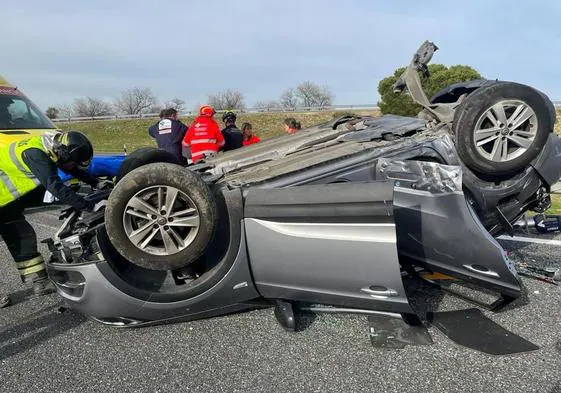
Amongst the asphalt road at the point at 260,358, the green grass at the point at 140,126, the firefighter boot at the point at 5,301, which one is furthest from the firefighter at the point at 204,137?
the green grass at the point at 140,126

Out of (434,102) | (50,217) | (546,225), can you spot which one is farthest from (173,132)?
(546,225)

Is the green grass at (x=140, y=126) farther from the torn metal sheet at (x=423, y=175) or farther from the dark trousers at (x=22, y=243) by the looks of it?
the torn metal sheet at (x=423, y=175)

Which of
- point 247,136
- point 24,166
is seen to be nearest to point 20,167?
point 24,166

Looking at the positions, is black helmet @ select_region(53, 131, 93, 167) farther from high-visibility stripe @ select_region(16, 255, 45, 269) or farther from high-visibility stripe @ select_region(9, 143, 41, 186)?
high-visibility stripe @ select_region(16, 255, 45, 269)

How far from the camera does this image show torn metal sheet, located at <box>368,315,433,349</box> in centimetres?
275

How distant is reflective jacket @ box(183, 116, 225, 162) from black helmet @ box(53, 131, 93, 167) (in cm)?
242

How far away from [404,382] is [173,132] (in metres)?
5.10

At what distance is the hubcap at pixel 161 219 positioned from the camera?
279 cm

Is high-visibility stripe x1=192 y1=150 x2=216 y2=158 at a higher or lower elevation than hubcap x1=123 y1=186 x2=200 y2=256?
lower

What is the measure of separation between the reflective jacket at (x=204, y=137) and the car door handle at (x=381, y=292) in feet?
12.6

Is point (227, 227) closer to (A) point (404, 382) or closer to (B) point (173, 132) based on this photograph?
(A) point (404, 382)

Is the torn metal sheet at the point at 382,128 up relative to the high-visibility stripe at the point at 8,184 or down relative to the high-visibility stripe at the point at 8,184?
up

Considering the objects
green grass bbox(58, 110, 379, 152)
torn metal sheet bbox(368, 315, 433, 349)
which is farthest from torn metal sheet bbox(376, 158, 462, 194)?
green grass bbox(58, 110, 379, 152)

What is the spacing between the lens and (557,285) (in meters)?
3.54
